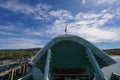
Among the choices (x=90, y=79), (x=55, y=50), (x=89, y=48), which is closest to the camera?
(x=89, y=48)

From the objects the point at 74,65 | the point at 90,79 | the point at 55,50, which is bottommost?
the point at 90,79

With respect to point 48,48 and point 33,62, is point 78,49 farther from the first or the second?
point 33,62

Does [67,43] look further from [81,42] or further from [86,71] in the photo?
[86,71]

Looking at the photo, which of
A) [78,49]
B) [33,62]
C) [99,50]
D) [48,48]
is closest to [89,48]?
[99,50]

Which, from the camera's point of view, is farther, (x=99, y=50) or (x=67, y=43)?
(x=67, y=43)

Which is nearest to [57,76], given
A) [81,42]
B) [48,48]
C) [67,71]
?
[67,71]

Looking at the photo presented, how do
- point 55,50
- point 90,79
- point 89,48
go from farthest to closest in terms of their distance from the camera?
point 55,50 → point 90,79 → point 89,48

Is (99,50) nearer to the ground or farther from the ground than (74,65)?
farther from the ground
